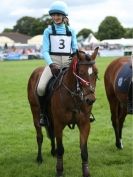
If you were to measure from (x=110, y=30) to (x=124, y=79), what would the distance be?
4811 inches

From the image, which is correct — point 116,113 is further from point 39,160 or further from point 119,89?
point 39,160

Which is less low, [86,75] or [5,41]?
[86,75]

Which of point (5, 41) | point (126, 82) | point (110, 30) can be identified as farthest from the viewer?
point (110, 30)

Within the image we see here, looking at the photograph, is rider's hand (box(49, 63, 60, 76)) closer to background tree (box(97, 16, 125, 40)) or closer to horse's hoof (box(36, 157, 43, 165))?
horse's hoof (box(36, 157, 43, 165))

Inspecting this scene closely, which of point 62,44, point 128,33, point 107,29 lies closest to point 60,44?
point 62,44

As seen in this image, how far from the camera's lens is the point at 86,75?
629 cm

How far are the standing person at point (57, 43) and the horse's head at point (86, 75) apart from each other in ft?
2.79

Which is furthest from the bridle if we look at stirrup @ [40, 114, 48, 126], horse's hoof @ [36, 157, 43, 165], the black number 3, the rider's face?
horse's hoof @ [36, 157, 43, 165]

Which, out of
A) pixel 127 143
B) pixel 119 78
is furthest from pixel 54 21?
pixel 127 143

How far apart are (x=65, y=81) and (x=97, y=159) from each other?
6.35 feet

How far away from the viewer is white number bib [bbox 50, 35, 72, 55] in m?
7.29

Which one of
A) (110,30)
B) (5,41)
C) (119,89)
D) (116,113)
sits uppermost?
(119,89)

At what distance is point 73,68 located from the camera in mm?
6543

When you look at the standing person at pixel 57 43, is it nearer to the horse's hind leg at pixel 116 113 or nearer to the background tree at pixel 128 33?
the horse's hind leg at pixel 116 113
